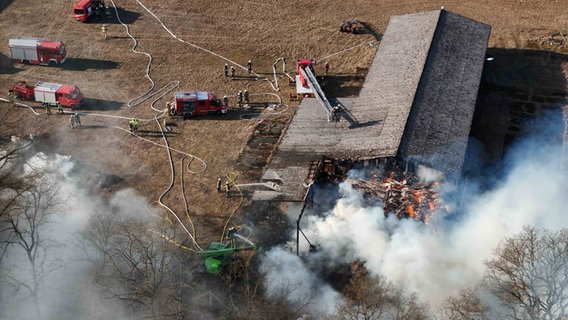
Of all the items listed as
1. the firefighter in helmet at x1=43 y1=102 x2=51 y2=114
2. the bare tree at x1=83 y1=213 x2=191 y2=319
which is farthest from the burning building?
the firefighter in helmet at x1=43 y1=102 x2=51 y2=114

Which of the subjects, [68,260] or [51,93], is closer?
[68,260]

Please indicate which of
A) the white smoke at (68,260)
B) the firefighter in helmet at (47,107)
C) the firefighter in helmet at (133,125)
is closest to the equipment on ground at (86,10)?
A: the firefighter in helmet at (47,107)

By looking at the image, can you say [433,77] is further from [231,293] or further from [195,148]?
[231,293]

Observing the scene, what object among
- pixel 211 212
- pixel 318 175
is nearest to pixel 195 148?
pixel 211 212

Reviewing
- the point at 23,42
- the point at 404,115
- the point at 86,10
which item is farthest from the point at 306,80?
the point at 86,10

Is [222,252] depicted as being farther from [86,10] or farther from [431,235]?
[86,10]

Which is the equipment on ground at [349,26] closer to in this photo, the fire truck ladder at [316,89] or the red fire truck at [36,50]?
the fire truck ladder at [316,89]
